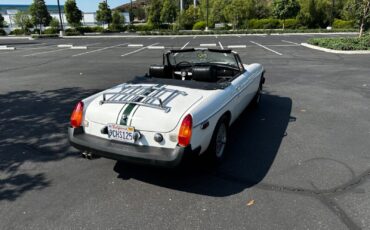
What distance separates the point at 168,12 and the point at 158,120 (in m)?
53.5

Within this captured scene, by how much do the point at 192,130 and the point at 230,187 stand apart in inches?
35.0

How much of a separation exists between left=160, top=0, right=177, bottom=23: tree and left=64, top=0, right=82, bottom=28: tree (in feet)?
47.1

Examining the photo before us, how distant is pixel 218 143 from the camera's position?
4070 mm

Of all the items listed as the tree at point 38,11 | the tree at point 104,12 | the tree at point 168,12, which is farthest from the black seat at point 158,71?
the tree at point 104,12

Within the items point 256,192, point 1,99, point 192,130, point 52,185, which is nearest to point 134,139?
point 192,130

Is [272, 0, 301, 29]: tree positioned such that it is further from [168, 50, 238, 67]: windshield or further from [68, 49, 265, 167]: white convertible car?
[68, 49, 265, 167]: white convertible car

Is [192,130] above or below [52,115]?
above

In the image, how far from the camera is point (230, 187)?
3.56 m

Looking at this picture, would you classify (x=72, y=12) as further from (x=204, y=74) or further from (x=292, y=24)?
(x=204, y=74)

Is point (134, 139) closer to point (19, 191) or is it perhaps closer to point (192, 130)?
point (192, 130)

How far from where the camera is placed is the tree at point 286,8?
43281 mm

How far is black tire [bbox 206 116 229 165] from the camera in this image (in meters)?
3.78

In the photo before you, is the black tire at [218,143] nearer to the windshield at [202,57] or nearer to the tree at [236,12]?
the windshield at [202,57]

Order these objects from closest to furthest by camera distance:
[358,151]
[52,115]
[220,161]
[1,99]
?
[220,161], [358,151], [52,115], [1,99]
